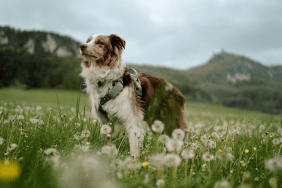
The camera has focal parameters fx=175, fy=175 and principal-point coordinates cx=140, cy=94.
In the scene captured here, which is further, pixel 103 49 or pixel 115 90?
pixel 103 49

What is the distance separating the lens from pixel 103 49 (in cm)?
337

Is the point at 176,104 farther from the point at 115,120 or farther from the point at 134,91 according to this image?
the point at 115,120

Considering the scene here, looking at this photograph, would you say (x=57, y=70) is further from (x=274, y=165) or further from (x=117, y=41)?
(x=274, y=165)

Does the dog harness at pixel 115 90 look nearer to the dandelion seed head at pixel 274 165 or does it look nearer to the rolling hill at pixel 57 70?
the rolling hill at pixel 57 70

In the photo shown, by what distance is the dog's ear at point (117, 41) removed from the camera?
350 centimetres

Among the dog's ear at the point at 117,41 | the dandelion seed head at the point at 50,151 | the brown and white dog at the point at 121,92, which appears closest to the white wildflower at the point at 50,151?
the dandelion seed head at the point at 50,151

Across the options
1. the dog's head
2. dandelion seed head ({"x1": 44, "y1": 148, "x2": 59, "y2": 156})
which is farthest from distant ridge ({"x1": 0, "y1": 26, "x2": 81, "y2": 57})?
dandelion seed head ({"x1": 44, "y1": 148, "x2": 59, "y2": 156})

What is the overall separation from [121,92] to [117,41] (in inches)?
43.1

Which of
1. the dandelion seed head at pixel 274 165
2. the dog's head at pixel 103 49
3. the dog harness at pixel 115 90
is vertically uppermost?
the dog's head at pixel 103 49

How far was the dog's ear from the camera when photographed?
3.50 m

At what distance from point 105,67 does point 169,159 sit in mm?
2445

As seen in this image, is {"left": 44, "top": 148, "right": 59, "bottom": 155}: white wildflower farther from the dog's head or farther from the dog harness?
the dog's head

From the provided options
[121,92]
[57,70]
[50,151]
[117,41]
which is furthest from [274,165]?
[57,70]

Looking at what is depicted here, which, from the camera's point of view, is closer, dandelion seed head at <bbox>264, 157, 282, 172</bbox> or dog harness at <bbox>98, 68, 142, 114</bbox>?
dandelion seed head at <bbox>264, 157, 282, 172</bbox>
